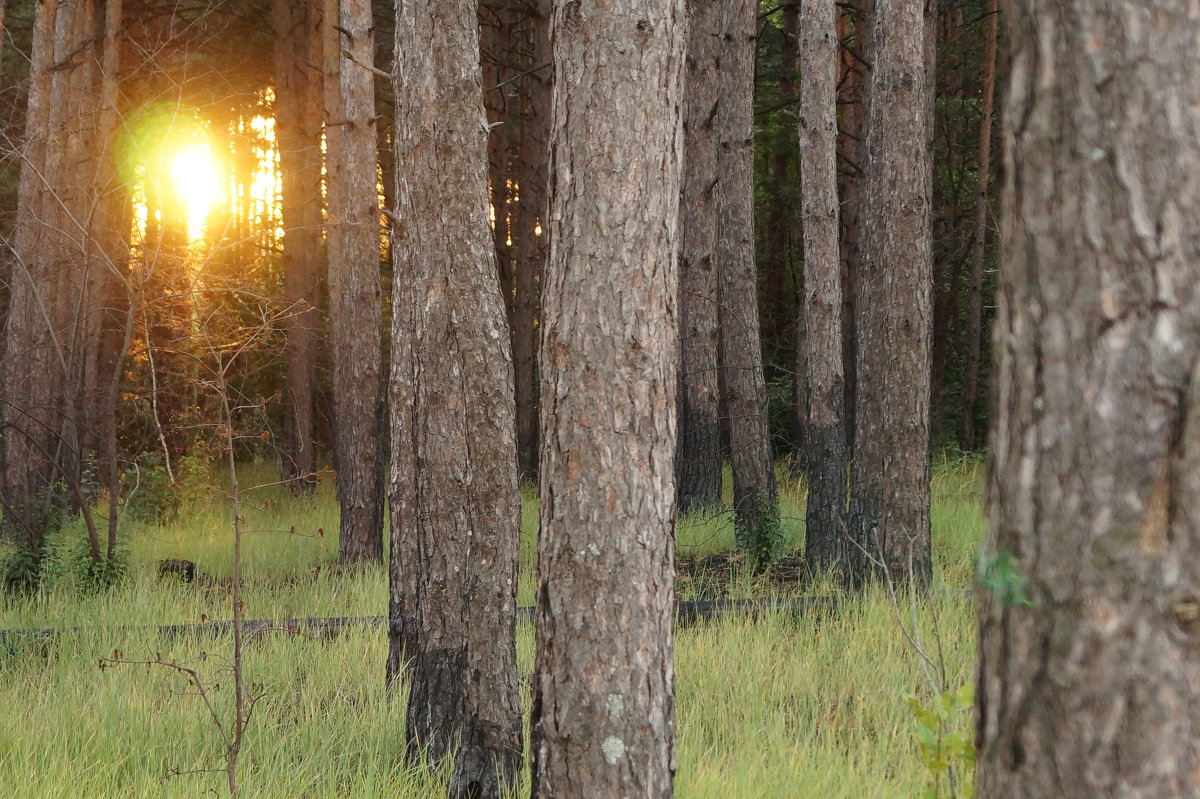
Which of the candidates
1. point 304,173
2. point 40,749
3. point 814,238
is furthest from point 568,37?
point 304,173

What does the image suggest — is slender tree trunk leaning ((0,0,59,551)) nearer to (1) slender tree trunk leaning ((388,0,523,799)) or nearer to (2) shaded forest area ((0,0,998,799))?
(2) shaded forest area ((0,0,998,799))

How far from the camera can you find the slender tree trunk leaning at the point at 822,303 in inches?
346

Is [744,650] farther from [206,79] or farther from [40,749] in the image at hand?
[206,79]

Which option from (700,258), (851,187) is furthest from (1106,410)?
(851,187)

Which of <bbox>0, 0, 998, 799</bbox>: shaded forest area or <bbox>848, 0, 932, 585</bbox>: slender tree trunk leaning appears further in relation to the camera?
<bbox>848, 0, 932, 585</bbox>: slender tree trunk leaning

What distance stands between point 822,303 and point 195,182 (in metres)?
7.88

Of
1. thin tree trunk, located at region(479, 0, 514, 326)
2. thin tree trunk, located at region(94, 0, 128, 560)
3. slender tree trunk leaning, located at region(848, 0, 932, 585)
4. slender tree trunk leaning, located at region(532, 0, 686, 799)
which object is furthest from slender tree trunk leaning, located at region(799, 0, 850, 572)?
thin tree trunk, located at region(479, 0, 514, 326)

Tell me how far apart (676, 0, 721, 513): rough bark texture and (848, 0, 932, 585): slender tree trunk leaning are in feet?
11.3

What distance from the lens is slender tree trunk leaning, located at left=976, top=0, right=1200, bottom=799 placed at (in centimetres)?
164

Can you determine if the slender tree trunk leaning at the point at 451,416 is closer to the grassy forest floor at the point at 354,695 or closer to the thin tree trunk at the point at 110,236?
the grassy forest floor at the point at 354,695

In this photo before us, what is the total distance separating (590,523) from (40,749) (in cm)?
336

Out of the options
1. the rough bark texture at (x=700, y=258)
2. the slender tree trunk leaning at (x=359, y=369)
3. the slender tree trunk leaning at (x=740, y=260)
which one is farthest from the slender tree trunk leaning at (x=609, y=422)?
the rough bark texture at (x=700, y=258)

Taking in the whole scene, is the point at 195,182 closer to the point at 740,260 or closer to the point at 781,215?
the point at 740,260

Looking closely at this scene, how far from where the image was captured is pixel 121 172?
1054cm
